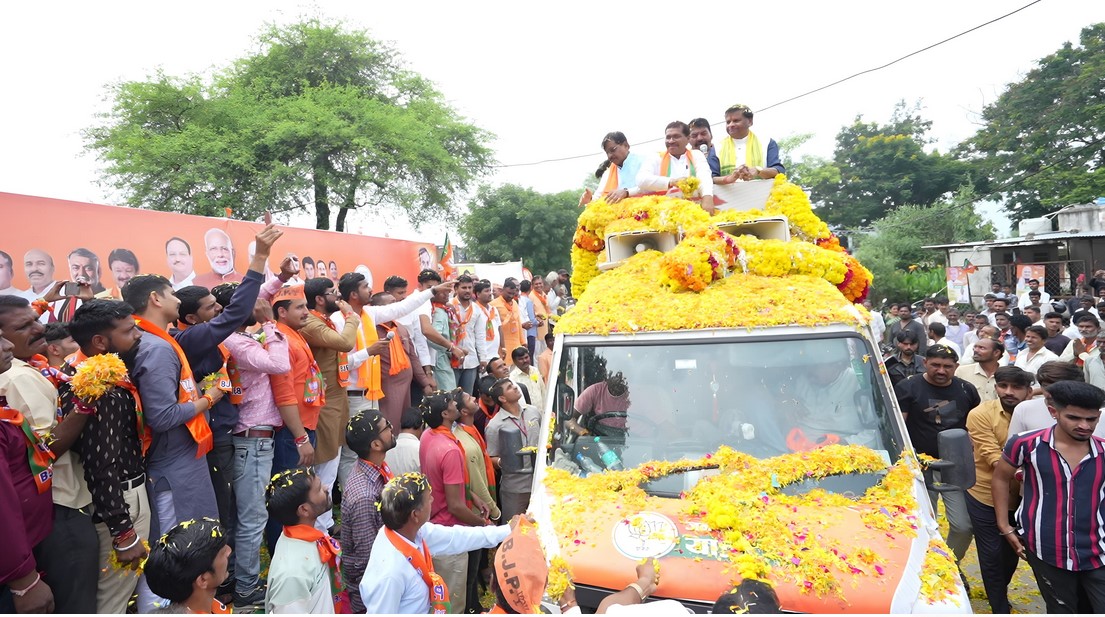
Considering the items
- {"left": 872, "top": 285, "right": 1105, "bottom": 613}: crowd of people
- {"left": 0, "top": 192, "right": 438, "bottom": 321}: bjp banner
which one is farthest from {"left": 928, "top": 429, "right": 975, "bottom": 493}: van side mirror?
{"left": 0, "top": 192, "right": 438, "bottom": 321}: bjp banner

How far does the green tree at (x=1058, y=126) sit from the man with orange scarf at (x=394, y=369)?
36.4m

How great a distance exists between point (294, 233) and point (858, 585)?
8556 mm

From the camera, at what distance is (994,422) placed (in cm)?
481

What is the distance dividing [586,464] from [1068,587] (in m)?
2.92

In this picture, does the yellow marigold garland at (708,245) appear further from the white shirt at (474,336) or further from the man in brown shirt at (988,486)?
the white shirt at (474,336)

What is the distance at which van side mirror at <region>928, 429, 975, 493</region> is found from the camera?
11.2ft

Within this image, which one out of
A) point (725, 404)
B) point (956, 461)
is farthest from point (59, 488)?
point (956, 461)

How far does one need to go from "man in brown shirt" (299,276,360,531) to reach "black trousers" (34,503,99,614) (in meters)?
2.12

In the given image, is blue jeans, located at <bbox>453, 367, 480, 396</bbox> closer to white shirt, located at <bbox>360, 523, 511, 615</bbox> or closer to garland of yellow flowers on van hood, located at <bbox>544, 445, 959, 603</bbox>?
garland of yellow flowers on van hood, located at <bbox>544, 445, 959, 603</bbox>

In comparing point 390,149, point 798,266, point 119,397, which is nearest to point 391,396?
point 119,397

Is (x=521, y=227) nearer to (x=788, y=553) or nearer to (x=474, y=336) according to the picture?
(x=474, y=336)

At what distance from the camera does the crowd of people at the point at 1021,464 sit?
12.1ft

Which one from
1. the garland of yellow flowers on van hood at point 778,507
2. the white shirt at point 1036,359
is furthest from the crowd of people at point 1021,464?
the white shirt at point 1036,359

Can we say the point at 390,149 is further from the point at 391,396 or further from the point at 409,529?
the point at 409,529
